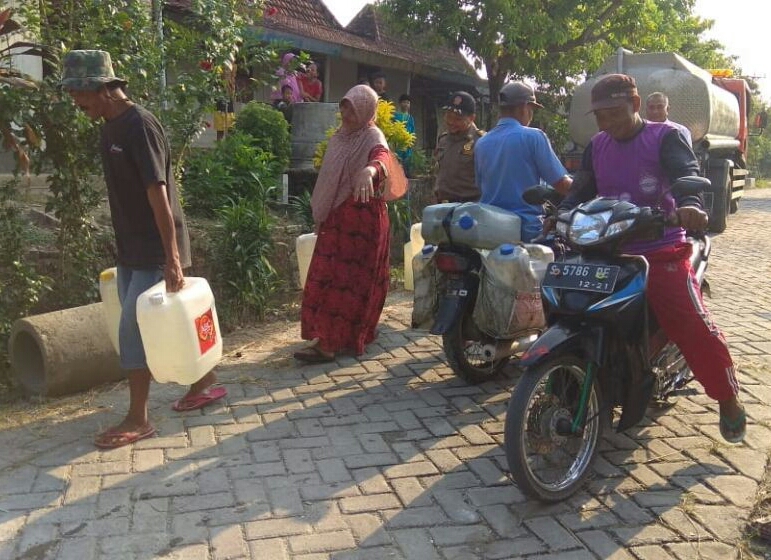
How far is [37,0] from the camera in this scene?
15.3 feet

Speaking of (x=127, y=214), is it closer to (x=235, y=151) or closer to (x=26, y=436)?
(x=26, y=436)

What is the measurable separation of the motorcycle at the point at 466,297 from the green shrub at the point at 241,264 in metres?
2.24

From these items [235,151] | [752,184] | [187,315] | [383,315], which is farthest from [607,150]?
[752,184]

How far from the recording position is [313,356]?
16.9ft

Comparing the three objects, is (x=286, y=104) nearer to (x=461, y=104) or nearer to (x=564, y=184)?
(x=461, y=104)

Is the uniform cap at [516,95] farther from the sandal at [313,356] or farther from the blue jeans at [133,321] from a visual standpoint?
the blue jeans at [133,321]

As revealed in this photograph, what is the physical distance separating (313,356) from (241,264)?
4.53 feet

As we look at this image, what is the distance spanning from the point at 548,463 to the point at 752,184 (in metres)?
28.1

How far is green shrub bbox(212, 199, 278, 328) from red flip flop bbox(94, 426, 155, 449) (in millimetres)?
2284

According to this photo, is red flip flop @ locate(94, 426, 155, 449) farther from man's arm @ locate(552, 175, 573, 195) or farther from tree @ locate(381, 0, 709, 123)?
tree @ locate(381, 0, 709, 123)

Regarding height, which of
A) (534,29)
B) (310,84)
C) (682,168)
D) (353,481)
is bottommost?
(353,481)

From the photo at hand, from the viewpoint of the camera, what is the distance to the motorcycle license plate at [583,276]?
122 inches

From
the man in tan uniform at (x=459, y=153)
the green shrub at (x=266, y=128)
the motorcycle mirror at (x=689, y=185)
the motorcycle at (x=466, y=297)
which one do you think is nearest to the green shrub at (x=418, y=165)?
the green shrub at (x=266, y=128)

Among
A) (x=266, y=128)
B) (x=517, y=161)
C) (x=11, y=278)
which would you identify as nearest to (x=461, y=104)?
(x=517, y=161)
